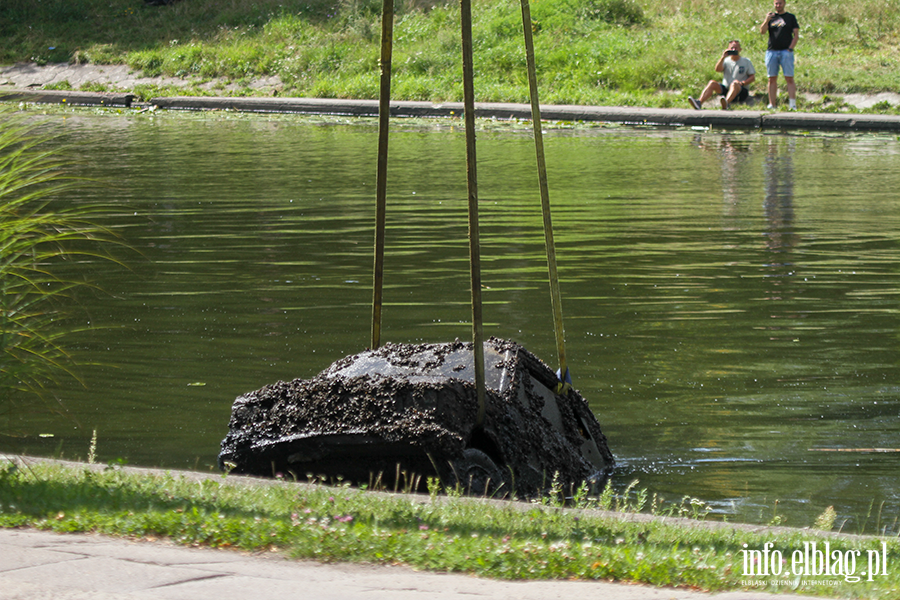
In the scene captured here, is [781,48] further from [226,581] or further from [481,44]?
[226,581]

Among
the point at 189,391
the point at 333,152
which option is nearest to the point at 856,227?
the point at 189,391

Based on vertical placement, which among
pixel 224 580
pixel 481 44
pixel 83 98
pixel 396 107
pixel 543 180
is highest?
pixel 481 44

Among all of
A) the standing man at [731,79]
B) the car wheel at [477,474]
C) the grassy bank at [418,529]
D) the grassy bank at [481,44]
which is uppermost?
the grassy bank at [481,44]

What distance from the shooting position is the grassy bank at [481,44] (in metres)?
26.2

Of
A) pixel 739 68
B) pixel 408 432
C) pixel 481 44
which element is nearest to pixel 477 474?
pixel 408 432

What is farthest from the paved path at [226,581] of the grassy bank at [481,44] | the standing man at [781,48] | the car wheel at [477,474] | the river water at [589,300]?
the grassy bank at [481,44]

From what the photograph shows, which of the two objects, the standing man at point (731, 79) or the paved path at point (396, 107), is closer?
the paved path at point (396, 107)

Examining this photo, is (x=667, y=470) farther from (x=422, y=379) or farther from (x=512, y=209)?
(x=512, y=209)

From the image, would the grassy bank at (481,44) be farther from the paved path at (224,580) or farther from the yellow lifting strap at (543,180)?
the paved path at (224,580)

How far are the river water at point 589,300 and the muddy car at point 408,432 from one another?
0.80 metres

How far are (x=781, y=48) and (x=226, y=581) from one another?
21.7 metres

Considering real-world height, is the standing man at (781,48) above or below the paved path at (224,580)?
above

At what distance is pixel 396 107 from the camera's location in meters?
27.0

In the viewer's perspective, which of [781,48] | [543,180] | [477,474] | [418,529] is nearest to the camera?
[418,529]
